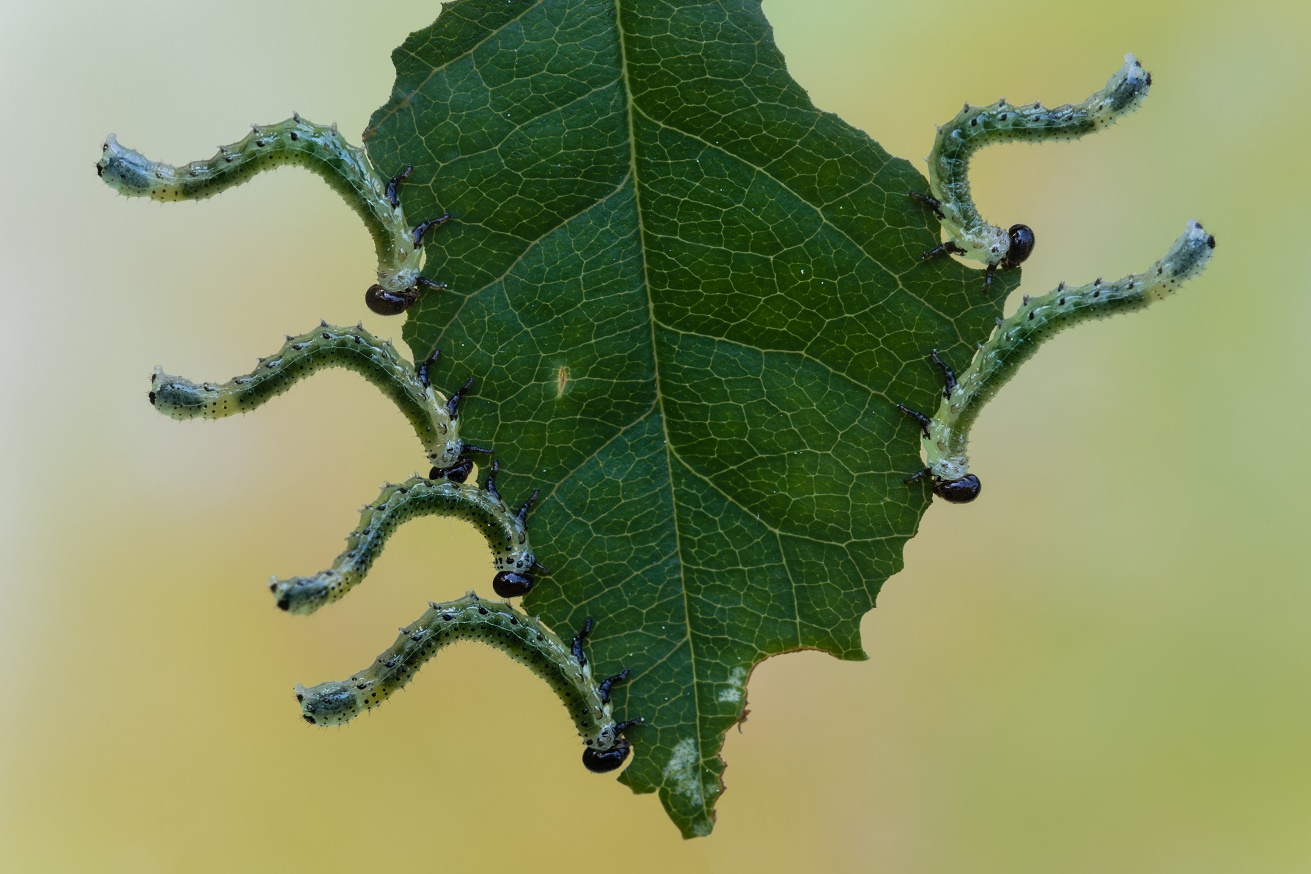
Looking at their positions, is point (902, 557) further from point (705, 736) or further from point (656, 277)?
point (656, 277)

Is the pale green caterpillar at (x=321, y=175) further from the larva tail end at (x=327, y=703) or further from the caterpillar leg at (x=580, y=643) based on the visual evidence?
the larva tail end at (x=327, y=703)

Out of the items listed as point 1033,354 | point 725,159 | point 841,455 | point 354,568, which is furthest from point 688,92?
point 354,568

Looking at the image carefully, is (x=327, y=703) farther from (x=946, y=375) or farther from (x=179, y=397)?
(x=946, y=375)

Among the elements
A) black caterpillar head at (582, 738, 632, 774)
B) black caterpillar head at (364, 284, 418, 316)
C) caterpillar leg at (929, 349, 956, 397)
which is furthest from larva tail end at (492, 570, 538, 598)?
caterpillar leg at (929, 349, 956, 397)

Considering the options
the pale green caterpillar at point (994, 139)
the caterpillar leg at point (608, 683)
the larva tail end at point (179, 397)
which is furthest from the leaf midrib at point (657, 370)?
the larva tail end at point (179, 397)

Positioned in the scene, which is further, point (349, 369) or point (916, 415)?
point (349, 369)

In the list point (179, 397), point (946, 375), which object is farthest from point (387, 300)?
point (946, 375)

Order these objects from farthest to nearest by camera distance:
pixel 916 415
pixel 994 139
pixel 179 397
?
pixel 994 139, pixel 179 397, pixel 916 415
